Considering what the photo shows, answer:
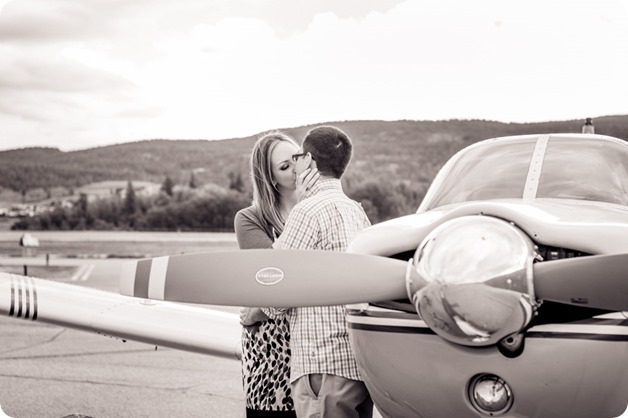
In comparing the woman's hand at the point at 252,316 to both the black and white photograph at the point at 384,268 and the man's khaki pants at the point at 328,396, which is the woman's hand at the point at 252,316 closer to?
the black and white photograph at the point at 384,268

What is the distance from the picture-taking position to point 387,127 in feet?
95.1

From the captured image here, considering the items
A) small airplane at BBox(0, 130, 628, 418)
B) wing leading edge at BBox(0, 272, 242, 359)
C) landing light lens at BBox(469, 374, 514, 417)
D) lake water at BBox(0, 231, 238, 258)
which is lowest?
lake water at BBox(0, 231, 238, 258)

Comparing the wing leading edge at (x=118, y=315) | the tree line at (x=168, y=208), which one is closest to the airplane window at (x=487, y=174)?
the wing leading edge at (x=118, y=315)

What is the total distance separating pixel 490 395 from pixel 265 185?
65.7 inches

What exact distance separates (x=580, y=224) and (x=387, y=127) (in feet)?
88.3

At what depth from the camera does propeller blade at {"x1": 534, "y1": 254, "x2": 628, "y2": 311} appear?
2.18m

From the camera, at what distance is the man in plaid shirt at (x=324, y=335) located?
2975 mm

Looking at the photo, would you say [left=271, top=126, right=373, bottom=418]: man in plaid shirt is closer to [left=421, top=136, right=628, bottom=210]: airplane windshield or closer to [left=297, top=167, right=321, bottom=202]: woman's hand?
[left=297, top=167, right=321, bottom=202]: woman's hand

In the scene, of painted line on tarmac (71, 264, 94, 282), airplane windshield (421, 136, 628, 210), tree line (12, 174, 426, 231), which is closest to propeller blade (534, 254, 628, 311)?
airplane windshield (421, 136, 628, 210)

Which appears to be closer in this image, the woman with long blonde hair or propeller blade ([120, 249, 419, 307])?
propeller blade ([120, 249, 419, 307])

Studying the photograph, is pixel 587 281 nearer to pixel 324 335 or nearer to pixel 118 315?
pixel 324 335

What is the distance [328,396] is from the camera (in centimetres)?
296

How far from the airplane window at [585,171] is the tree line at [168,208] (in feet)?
92.1

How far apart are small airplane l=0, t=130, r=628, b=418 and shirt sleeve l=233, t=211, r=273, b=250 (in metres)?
0.87
